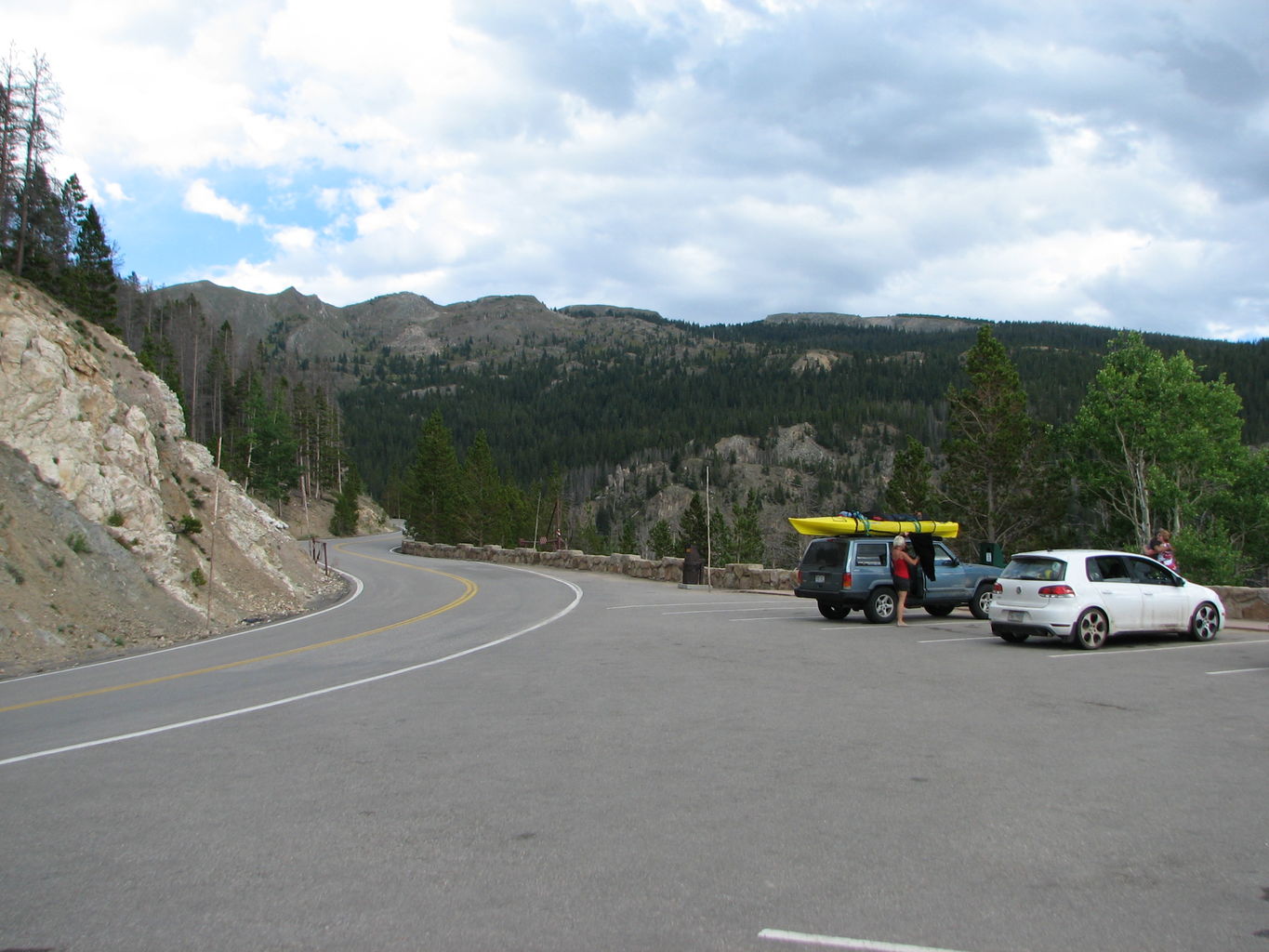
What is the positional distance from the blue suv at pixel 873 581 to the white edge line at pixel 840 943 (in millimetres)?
14436

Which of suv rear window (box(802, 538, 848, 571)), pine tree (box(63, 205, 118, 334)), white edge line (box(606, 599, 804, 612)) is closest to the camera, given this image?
suv rear window (box(802, 538, 848, 571))

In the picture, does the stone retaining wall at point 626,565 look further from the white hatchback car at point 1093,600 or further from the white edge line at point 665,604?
the white hatchback car at point 1093,600

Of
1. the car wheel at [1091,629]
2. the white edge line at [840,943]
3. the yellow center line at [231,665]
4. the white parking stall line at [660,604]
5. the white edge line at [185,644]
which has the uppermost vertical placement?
the car wheel at [1091,629]

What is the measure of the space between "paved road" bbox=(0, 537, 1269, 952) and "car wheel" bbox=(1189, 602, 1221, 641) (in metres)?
3.14

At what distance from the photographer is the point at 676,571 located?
33969 millimetres

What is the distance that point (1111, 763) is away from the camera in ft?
22.4

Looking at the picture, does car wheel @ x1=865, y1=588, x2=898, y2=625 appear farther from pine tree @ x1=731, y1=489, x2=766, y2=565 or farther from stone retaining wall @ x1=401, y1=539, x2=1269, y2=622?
pine tree @ x1=731, y1=489, x2=766, y2=565

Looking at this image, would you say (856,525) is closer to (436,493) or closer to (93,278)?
(93,278)

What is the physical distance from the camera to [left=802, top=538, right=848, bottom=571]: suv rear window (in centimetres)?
1828

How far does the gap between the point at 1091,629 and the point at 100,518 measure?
20875mm

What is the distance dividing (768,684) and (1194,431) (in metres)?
44.3

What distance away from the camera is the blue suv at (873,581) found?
58.9 ft

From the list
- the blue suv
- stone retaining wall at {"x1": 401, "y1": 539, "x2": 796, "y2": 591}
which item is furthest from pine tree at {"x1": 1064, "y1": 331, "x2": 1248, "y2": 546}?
the blue suv

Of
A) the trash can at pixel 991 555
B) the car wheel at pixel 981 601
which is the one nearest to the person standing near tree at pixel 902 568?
the car wheel at pixel 981 601
